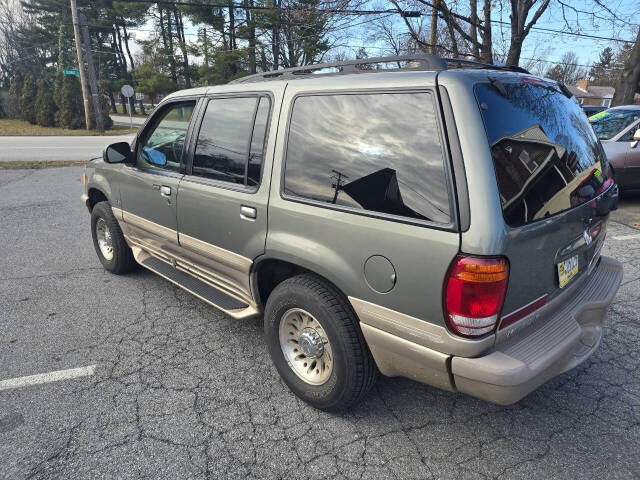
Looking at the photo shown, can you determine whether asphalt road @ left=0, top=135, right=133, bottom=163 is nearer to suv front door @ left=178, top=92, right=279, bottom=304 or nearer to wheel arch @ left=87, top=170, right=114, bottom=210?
wheel arch @ left=87, top=170, right=114, bottom=210

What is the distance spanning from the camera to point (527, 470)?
2031 mm

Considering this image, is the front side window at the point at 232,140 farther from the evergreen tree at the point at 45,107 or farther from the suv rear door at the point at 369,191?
the evergreen tree at the point at 45,107

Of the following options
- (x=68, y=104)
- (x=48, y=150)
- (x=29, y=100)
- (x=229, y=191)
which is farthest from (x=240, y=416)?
(x=29, y=100)

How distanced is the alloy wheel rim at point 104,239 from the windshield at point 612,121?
303 inches

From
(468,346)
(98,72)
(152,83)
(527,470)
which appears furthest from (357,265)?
(98,72)

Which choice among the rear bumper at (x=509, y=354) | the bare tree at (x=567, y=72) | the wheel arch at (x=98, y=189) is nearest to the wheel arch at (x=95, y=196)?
the wheel arch at (x=98, y=189)

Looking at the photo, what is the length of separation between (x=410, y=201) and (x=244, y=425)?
1551 millimetres

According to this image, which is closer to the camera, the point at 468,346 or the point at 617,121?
the point at 468,346

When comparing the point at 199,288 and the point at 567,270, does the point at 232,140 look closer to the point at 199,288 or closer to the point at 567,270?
the point at 199,288

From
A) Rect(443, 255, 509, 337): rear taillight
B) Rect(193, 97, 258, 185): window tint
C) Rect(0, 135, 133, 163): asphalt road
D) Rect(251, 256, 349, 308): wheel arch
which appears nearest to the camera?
Rect(443, 255, 509, 337): rear taillight

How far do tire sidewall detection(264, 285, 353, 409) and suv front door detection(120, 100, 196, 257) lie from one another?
1.21 meters

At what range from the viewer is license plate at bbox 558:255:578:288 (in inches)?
82.1

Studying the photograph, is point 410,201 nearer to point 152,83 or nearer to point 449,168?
point 449,168

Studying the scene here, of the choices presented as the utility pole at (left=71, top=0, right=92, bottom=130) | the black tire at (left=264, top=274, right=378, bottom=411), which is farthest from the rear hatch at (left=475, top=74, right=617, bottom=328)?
the utility pole at (left=71, top=0, right=92, bottom=130)
